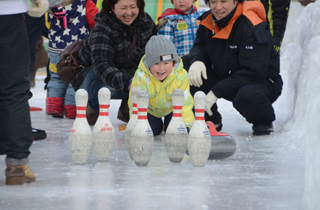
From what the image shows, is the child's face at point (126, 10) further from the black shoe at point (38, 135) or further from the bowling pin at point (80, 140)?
the bowling pin at point (80, 140)

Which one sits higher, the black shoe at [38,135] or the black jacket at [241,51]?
the black jacket at [241,51]

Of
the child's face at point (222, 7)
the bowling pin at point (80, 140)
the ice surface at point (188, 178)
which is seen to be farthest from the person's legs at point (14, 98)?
the child's face at point (222, 7)

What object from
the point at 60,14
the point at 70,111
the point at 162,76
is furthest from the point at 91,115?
the point at 162,76

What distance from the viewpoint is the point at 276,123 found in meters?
3.80

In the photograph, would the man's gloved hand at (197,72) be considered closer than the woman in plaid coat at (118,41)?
Yes

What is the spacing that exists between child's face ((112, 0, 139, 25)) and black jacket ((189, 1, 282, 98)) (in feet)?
1.75

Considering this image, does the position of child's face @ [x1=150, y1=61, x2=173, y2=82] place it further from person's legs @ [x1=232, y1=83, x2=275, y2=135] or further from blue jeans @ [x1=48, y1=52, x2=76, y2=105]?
blue jeans @ [x1=48, y1=52, x2=76, y2=105]

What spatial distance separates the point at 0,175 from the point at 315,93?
138 centimetres

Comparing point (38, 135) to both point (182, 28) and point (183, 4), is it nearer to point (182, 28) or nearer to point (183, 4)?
point (182, 28)

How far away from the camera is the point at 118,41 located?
362 centimetres

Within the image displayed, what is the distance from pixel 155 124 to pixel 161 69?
0.60 meters

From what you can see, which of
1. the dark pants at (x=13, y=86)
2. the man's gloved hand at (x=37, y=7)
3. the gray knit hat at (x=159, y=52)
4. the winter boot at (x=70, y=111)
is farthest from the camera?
the winter boot at (x=70, y=111)

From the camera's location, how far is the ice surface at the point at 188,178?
1.63 meters

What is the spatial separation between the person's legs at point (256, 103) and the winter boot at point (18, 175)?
1.71 metres
